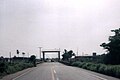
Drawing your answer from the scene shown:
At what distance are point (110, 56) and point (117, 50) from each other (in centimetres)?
258

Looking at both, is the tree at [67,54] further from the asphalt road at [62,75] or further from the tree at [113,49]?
the asphalt road at [62,75]

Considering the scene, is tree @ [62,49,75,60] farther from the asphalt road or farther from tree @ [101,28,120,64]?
the asphalt road

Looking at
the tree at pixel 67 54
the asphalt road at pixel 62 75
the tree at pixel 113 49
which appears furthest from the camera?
the tree at pixel 67 54

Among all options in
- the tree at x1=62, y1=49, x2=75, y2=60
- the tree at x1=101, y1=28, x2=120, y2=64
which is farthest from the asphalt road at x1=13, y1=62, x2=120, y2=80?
the tree at x1=62, y1=49, x2=75, y2=60

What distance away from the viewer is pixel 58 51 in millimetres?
163250

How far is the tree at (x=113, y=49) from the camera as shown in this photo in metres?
61.7

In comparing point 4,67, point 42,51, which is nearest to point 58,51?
point 42,51

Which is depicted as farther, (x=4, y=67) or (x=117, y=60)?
(x=117, y=60)

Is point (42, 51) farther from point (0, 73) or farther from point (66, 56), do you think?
point (0, 73)

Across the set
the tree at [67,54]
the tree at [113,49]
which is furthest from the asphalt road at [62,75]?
the tree at [67,54]

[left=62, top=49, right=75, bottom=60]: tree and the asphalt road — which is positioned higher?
[left=62, top=49, right=75, bottom=60]: tree

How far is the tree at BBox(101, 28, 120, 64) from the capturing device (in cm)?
6172

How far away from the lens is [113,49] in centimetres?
6256

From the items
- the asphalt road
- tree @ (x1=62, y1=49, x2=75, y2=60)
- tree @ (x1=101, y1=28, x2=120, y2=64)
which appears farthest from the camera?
tree @ (x1=62, y1=49, x2=75, y2=60)
